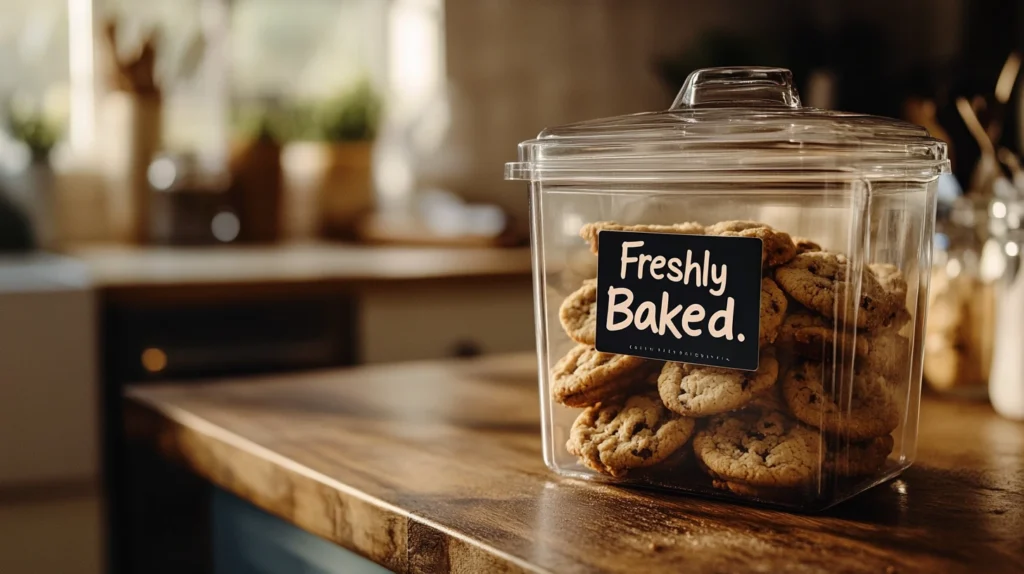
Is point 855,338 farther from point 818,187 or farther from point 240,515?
point 240,515

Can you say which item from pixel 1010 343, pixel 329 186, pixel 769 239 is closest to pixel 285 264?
pixel 329 186

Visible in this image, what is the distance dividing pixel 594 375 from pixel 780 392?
0.10 metres

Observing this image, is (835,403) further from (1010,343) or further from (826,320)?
(1010,343)

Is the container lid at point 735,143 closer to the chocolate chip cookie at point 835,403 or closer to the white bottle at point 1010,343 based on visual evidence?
the chocolate chip cookie at point 835,403

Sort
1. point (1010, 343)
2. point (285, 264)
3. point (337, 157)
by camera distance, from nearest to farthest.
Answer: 1. point (1010, 343)
2. point (285, 264)
3. point (337, 157)

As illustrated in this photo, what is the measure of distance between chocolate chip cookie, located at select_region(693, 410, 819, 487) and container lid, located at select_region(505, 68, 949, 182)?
13cm

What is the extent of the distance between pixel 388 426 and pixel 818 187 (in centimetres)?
40

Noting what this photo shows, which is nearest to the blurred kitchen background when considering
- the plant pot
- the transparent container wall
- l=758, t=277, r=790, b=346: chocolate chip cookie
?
the plant pot

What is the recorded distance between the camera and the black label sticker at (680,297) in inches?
21.9

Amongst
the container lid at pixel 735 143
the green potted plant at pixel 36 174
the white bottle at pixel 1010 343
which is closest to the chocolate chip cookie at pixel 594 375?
the container lid at pixel 735 143

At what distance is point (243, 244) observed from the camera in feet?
8.14

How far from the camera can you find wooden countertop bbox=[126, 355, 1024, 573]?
50 cm

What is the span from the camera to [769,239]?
56cm

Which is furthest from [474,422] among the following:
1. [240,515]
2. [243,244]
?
[243,244]
